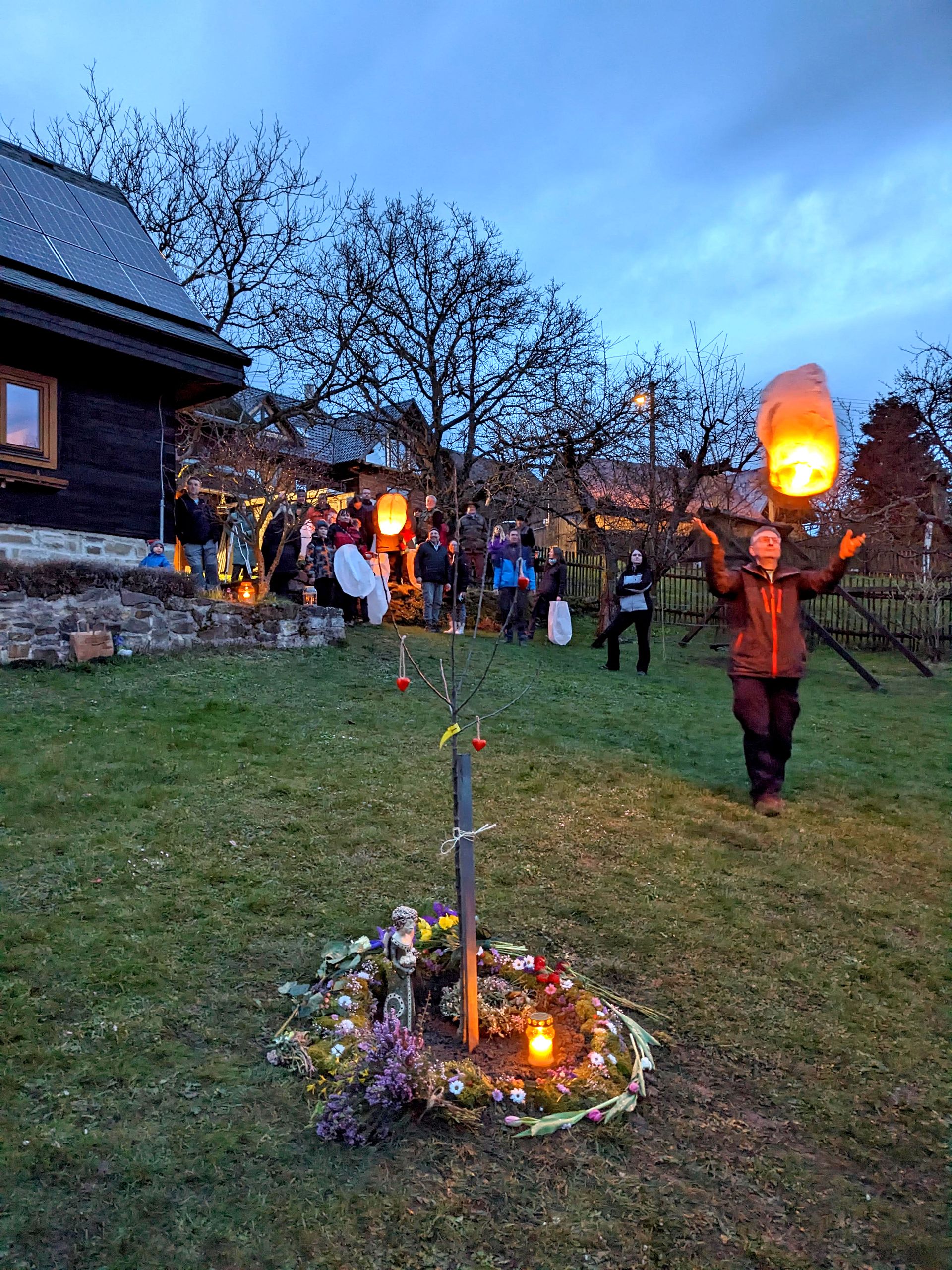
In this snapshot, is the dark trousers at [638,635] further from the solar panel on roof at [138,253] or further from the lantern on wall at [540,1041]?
the solar panel on roof at [138,253]

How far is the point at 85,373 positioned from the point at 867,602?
15.1 metres

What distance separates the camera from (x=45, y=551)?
11.2 metres

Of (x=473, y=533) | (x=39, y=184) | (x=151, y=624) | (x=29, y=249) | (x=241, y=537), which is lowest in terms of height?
(x=151, y=624)

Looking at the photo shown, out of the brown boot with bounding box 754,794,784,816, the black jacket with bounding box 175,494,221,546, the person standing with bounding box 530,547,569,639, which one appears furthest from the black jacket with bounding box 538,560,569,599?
the brown boot with bounding box 754,794,784,816

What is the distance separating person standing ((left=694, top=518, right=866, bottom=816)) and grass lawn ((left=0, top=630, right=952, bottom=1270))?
44cm

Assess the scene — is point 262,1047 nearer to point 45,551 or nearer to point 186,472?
point 45,551

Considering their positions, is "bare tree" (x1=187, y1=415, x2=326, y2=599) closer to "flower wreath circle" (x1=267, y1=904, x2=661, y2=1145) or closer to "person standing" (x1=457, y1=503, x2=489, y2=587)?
"person standing" (x1=457, y1=503, x2=489, y2=587)

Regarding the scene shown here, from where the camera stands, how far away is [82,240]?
12.4 meters

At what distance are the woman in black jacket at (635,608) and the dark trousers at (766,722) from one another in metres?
5.68

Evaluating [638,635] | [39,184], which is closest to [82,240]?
[39,184]

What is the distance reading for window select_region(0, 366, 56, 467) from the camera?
10.7m

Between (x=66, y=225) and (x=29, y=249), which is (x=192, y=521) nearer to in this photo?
(x=29, y=249)

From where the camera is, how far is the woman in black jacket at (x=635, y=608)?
37.7 ft

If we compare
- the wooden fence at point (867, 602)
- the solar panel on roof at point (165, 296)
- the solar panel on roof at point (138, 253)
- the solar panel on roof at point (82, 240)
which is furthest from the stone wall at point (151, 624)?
the wooden fence at point (867, 602)
